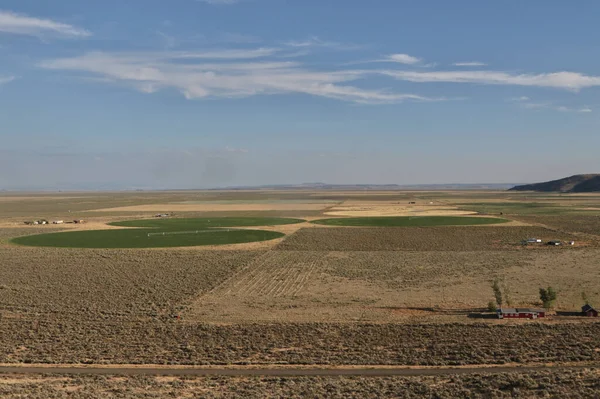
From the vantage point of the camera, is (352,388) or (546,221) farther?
(546,221)

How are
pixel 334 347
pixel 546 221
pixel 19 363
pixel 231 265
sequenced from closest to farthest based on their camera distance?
pixel 19 363
pixel 334 347
pixel 231 265
pixel 546 221

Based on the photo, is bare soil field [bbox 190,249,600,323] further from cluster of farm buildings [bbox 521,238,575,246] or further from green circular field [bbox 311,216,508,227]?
green circular field [bbox 311,216,508,227]

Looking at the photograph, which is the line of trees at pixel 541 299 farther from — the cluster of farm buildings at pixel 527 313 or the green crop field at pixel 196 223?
the green crop field at pixel 196 223

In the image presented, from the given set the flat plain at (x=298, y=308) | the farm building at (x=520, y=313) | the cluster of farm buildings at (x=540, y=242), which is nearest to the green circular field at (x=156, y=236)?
the flat plain at (x=298, y=308)

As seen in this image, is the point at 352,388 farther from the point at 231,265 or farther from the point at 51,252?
the point at 51,252

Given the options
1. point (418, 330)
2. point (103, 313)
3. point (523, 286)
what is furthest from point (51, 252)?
point (523, 286)

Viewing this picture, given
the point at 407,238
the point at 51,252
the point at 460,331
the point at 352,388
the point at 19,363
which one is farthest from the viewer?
the point at 407,238

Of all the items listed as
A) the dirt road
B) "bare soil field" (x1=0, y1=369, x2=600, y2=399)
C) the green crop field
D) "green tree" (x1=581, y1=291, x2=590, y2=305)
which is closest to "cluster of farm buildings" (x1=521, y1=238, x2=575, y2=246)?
"green tree" (x1=581, y1=291, x2=590, y2=305)

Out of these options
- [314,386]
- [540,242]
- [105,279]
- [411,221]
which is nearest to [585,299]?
[314,386]
